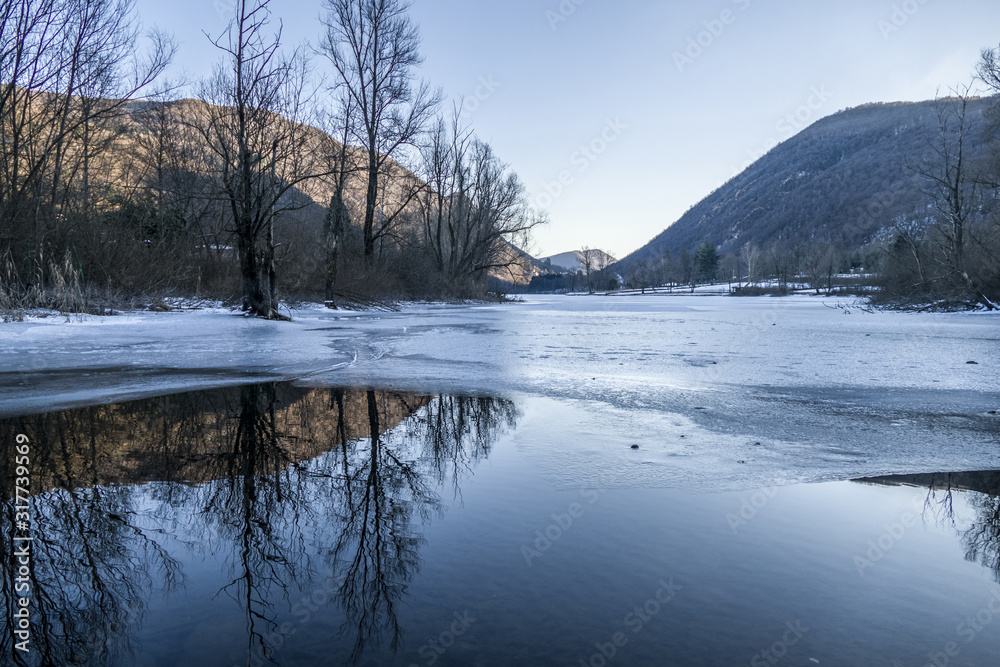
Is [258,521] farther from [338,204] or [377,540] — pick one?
[338,204]

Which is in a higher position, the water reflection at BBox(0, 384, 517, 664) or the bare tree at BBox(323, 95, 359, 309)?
Result: the bare tree at BBox(323, 95, 359, 309)

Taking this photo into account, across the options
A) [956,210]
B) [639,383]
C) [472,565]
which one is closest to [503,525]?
[472,565]

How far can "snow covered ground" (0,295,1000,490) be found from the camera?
393 cm

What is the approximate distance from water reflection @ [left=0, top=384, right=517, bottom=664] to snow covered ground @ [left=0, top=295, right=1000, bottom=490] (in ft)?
3.17

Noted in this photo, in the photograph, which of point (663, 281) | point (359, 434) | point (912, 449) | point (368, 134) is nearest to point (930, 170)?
point (368, 134)

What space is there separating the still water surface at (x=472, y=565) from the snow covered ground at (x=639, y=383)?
539 mm

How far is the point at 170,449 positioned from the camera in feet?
12.6

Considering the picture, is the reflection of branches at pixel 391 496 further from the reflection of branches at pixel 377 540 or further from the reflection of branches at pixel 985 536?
the reflection of branches at pixel 985 536

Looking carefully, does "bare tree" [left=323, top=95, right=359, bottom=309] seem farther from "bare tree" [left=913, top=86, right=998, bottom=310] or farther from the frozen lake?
"bare tree" [left=913, top=86, right=998, bottom=310]

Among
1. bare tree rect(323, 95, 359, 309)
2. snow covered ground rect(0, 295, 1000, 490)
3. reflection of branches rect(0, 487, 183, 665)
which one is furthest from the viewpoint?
bare tree rect(323, 95, 359, 309)

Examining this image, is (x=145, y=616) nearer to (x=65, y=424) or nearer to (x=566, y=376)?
(x=65, y=424)

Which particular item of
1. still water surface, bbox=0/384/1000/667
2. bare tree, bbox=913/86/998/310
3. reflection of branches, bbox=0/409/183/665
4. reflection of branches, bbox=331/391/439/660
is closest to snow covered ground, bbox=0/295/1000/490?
still water surface, bbox=0/384/1000/667

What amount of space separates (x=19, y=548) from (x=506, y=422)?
3.41 metres

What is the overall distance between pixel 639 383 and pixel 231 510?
17.8ft
